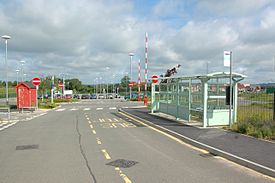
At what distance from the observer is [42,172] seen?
24.8ft

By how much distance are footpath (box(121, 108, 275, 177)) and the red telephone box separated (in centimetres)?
2099

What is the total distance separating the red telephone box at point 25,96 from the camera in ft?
104

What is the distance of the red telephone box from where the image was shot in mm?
31703

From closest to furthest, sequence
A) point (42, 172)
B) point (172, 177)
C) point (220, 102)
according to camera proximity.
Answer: point (172, 177), point (42, 172), point (220, 102)

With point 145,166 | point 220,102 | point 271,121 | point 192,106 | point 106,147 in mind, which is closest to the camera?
point 145,166

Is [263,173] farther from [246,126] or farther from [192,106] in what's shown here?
[192,106]

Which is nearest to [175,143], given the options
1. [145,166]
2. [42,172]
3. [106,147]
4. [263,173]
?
[106,147]

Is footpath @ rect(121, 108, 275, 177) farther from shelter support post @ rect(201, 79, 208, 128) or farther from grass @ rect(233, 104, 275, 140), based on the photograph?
shelter support post @ rect(201, 79, 208, 128)

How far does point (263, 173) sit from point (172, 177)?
2149 millimetres

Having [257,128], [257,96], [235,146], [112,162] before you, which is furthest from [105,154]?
[257,96]

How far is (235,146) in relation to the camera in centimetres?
1035

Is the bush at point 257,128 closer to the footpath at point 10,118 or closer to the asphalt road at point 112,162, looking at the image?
the asphalt road at point 112,162

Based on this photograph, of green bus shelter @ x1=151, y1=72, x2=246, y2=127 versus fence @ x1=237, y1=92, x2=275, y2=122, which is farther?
green bus shelter @ x1=151, y1=72, x2=246, y2=127

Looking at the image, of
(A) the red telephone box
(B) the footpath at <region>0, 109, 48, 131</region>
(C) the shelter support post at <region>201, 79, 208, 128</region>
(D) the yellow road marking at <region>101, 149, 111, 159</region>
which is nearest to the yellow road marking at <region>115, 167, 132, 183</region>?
(D) the yellow road marking at <region>101, 149, 111, 159</region>
